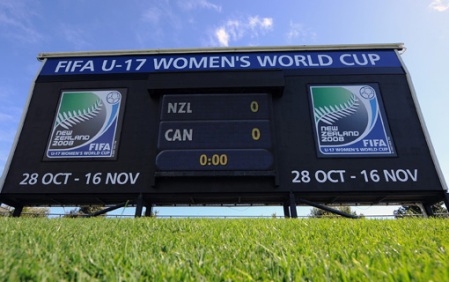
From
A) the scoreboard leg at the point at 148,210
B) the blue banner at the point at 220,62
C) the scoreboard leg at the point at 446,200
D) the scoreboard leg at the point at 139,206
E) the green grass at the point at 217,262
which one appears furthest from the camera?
the blue banner at the point at 220,62

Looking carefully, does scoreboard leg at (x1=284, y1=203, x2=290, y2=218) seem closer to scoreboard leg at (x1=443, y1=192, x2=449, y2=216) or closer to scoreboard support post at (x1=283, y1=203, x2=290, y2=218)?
scoreboard support post at (x1=283, y1=203, x2=290, y2=218)

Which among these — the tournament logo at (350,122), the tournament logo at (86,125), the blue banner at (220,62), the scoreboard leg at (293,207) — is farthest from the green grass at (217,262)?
the blue banner at (220,62)

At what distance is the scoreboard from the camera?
736 centimetres

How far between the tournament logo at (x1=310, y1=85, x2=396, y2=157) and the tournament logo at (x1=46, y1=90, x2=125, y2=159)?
6.15m

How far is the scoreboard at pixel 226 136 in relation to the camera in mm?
7363

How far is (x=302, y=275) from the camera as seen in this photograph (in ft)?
4.51

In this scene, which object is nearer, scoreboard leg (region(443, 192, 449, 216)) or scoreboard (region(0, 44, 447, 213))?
scoreboard leg (region(443, 192, 449, 216))

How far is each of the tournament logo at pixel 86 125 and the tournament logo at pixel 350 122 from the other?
20.2 ft

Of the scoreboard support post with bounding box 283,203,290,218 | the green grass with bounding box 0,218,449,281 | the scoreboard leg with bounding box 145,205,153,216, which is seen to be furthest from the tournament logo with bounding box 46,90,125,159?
the green grass with bounding box 0,218,449,281

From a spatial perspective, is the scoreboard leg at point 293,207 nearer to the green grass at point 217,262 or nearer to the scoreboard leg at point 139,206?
the scoreboard leg at point 139,206

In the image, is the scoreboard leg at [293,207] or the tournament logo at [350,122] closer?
the scoreboard leg at [293,207]

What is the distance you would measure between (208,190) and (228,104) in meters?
2.63

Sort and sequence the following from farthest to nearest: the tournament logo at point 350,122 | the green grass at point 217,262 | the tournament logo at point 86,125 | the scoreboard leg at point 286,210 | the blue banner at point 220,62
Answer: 1. the blue banner at point 220,62
2. the scoreboard leg at point 286,210
3. the tournament logo at point 86,125
4. the tournament logo at point 350,122
5. the green grass at point 217,262

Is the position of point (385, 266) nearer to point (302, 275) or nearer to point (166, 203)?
point (302, 275)
